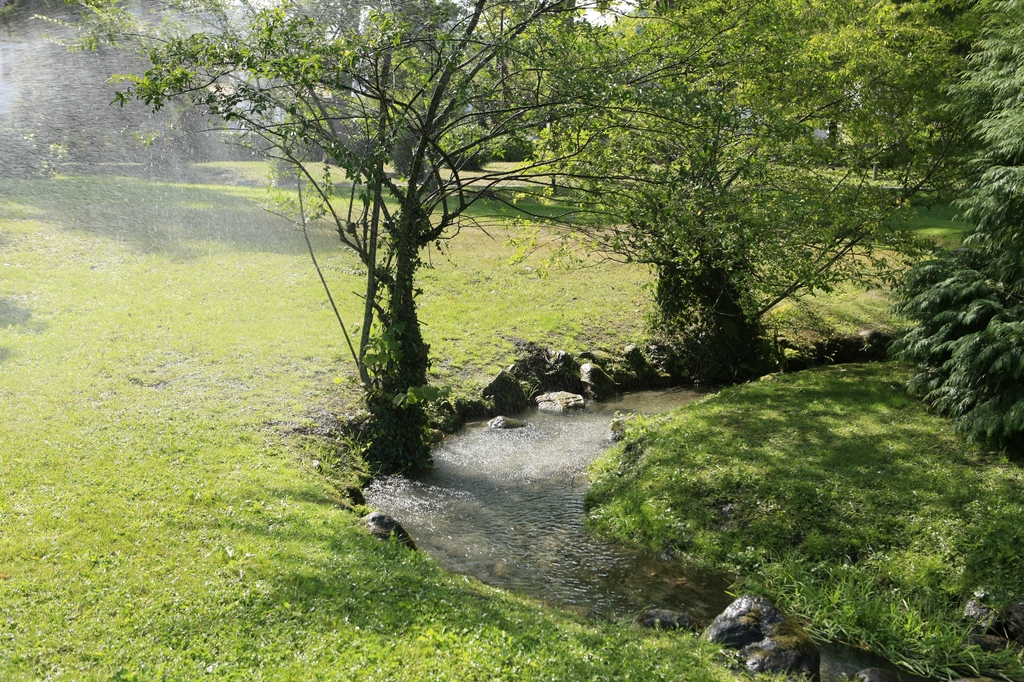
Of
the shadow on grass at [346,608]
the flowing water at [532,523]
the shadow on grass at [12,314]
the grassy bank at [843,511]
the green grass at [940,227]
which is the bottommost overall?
the flowing water at [532,523]

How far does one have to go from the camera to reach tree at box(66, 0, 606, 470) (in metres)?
9.77

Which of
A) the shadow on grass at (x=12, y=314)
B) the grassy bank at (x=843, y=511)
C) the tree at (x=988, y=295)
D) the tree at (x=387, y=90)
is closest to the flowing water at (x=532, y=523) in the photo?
the grassy bank at (x=843, y=511)

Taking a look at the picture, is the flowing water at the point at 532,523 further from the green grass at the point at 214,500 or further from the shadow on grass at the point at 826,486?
the green grass at the point at 214,500

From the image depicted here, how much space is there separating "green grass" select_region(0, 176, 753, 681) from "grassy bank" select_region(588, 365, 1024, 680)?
2.14 metres

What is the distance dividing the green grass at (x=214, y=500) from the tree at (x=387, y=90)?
162 centimetres

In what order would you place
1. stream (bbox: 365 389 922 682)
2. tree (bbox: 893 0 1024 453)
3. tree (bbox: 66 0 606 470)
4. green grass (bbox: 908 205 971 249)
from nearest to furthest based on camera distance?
stream (bbox: 365 389 922 682)
tree (bbox: 66 0 606 470)
tree (bbox: 893 0 1024 453)
green grass (bbox: 908 205 971 249)

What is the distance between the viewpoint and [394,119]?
11438mm

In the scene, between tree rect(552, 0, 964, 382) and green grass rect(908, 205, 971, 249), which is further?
green grass rect(908, 205, 971, 249)

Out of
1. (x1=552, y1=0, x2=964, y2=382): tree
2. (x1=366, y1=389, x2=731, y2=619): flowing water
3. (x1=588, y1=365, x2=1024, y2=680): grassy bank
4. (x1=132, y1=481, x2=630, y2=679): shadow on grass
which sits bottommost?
(x1=366, y1=389, x2=731, y2=619): flowing water

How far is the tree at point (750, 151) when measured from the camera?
38.4 feet

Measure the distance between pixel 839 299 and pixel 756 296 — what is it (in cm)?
497

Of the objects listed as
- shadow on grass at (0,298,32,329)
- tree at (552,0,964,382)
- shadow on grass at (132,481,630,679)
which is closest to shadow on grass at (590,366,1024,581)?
tree at (552,0,964,382)

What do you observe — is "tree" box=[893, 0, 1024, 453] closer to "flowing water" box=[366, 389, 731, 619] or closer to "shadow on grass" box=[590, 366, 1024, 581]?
"shadow on grass" box=[590, 366, 1024, 581]

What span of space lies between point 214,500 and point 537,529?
4.04 meters
